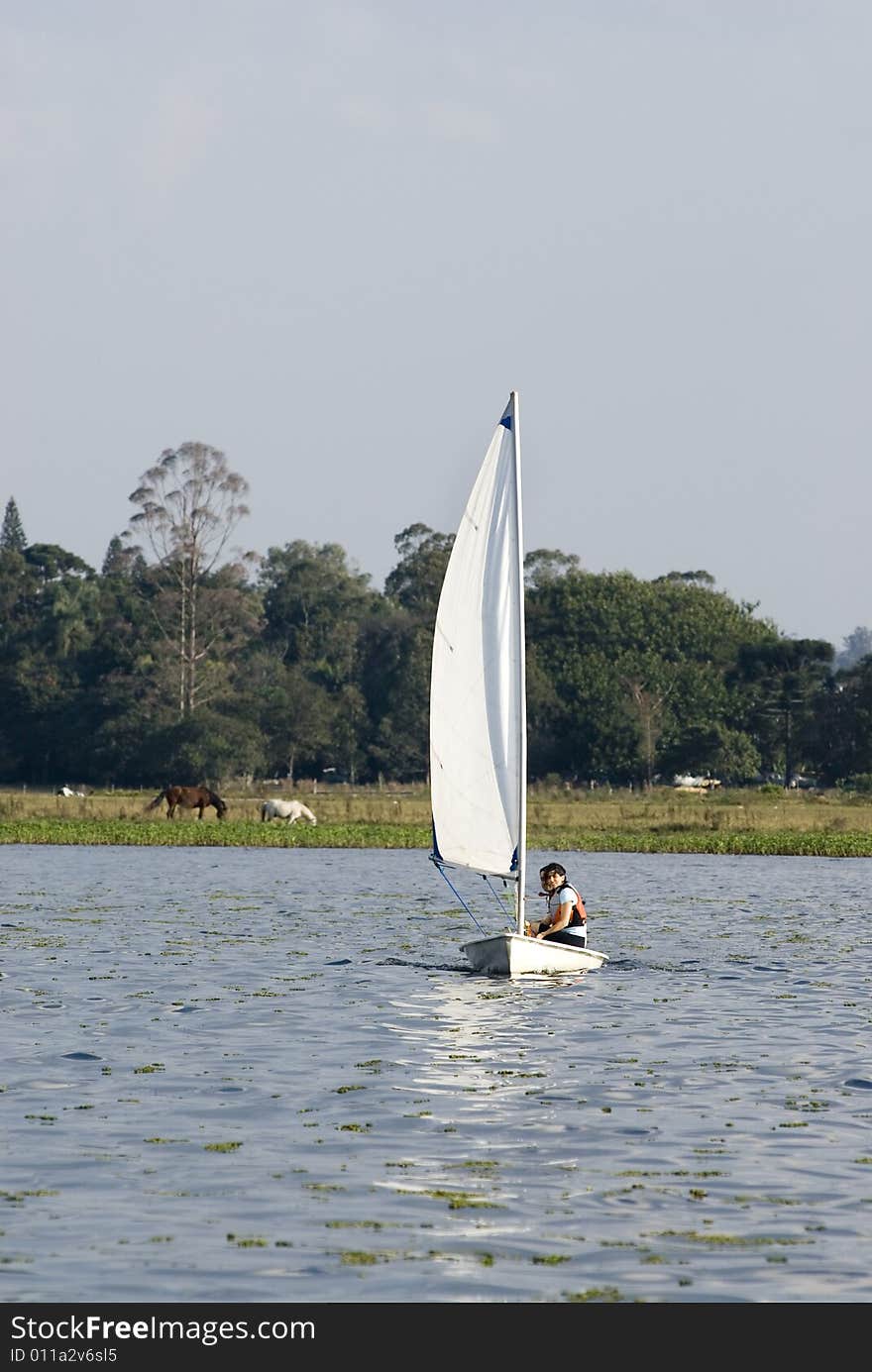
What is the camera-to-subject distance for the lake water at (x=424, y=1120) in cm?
1250

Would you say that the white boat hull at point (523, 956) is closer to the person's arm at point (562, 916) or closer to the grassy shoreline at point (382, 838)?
the person's arm at point (562, 916)

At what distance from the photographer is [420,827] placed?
74.4m

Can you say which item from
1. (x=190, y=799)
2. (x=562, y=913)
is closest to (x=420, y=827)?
(x=190, y=799)

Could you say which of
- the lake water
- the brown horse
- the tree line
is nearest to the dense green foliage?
the tree line

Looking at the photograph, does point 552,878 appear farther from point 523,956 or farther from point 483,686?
point 483,686

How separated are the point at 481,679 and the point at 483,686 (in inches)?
4.3

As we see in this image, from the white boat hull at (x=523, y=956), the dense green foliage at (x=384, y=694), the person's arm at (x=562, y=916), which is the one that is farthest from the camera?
the dense green foliage at (x=384, y=694)

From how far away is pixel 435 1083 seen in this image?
19.9 meters

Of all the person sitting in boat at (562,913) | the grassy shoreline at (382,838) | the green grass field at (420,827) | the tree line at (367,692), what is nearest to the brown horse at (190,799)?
the green grass field at (420,827)

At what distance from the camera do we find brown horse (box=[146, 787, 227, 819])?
8088 cm

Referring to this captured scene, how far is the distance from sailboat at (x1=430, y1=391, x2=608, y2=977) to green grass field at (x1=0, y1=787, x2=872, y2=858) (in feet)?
124

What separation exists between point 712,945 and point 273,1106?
18.5 m

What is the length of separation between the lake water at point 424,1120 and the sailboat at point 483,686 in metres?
2.28

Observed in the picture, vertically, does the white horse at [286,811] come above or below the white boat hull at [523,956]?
above
